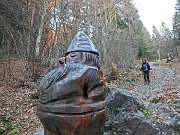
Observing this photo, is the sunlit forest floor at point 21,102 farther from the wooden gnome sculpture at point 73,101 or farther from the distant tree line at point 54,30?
the wooden gnome sculpture at point 73,101

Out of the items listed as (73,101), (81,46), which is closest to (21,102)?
(81,46)

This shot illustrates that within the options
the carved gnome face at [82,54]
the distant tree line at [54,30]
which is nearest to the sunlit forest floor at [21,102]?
the distant tree line at [54,30]

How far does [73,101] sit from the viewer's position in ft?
13.6

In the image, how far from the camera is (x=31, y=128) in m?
9.13

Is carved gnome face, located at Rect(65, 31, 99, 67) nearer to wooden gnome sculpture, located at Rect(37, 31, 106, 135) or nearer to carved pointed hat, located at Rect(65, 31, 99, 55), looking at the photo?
carved pointed hat, located at Rect(65, 31, 99, 55)

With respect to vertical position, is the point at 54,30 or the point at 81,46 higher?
the point at 54,30

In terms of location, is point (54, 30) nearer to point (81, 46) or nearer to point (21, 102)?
point (21, 102)

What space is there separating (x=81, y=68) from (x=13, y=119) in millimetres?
6276

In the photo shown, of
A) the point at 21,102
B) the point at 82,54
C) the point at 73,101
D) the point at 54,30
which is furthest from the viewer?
the point at 54,30

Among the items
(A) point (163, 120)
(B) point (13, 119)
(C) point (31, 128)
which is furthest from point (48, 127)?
(B) point (13, 119)

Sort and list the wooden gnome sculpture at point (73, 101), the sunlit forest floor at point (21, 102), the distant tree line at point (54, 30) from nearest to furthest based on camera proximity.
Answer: the wooden gnome sculpture at point (73, 101), the sunlit forest floor at point (21, 102), the distant tree line at point (54, 30)

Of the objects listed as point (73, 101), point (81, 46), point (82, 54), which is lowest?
point (73, 101)

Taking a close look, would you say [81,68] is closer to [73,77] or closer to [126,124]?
[73,77]

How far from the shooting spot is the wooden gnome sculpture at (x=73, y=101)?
13.4 feet
